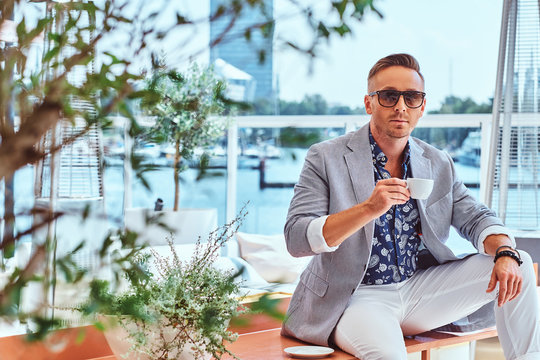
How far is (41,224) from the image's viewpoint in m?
0.71

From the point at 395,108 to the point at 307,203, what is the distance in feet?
1.53

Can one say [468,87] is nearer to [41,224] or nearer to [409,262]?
A: [409,262]

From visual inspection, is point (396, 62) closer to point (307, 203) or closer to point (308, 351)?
point (307, 203)

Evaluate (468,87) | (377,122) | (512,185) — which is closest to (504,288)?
(377,122)

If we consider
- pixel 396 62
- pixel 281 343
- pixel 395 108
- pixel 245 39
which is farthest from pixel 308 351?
pixel 245 39

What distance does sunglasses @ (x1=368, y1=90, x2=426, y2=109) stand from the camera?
8.09 feet

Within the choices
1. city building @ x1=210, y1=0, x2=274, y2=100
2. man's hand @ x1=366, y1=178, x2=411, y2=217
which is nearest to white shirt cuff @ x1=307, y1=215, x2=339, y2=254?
man's hand @ x1=366, y1=178, x2=411, y2=217

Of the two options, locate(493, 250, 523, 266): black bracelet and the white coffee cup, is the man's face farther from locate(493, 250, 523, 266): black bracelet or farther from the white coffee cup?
locate(493, 250, 523, 266): black bracelet

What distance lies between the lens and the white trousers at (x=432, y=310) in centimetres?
220

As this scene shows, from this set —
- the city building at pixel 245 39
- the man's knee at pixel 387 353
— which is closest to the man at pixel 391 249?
the man's knee at pixel 387 353

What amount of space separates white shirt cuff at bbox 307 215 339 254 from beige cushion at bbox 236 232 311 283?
2380 mm

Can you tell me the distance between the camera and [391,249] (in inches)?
96.1

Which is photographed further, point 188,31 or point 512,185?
point 512,185

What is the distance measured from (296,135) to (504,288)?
1.74 m
